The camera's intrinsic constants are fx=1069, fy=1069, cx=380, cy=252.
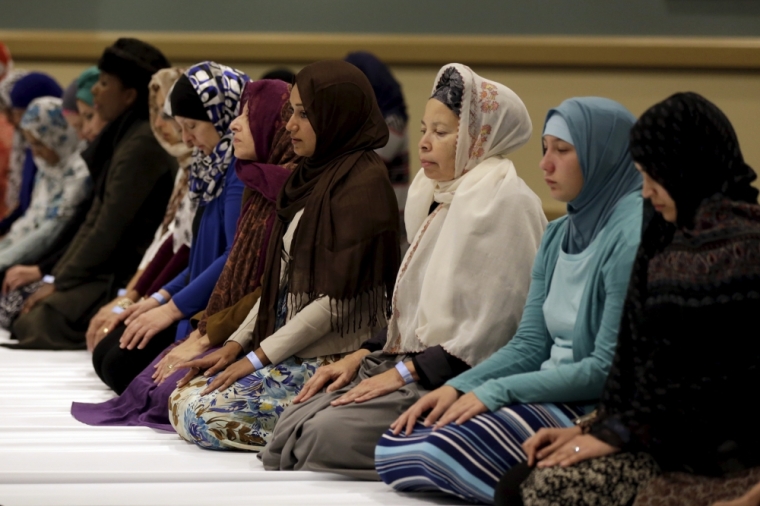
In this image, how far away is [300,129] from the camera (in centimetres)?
316

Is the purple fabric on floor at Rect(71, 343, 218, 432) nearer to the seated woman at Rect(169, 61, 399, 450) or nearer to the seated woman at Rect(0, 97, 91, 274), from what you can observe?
the seated woman at Rect(169, 61, 399, 450)

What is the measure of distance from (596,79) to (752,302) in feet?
14.7

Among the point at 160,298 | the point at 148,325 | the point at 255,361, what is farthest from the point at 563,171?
the point at 160,298

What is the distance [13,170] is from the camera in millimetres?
6383

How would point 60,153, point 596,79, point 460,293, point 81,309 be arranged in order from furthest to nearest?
point 596,79, point 60,153, point 81,309, point 460,293

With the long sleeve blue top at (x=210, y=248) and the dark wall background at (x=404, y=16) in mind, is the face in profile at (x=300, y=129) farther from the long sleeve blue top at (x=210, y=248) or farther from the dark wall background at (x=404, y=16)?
the dark wall background at (x=404, y=16)

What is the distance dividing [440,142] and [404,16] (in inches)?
155

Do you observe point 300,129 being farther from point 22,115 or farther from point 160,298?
point 22,115

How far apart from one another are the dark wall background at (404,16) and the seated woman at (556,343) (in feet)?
13.2

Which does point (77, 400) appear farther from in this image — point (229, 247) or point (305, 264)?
point (305, 264)

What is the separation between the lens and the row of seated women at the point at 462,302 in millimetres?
2051

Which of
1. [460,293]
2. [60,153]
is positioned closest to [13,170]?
[60,153]

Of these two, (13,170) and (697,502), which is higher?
(697,502)

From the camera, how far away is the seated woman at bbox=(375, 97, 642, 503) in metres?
2.35
